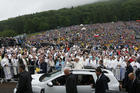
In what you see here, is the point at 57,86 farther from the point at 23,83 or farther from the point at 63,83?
the point at 23,83

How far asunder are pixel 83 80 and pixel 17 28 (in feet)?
413

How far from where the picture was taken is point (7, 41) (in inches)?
883

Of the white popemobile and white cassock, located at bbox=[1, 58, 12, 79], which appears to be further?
white cassock, located at bbox=[1, 58, 12, 79]

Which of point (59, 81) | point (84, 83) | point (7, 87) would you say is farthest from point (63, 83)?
point (7, 87)

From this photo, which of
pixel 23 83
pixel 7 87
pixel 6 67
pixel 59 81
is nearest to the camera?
pixel 23 83

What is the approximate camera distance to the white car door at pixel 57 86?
23.6ft

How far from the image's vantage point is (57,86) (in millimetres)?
7238

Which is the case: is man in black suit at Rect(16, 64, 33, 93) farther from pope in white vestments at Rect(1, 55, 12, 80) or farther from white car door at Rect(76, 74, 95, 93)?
pope in white vestments at Rect(1, 55, 12, 80)

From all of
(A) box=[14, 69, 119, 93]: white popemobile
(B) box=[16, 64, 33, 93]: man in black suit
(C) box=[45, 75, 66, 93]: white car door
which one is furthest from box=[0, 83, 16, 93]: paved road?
(B) box=[16, 64, 33, 93]: man in black suit

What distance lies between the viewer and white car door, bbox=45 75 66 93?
7180mm

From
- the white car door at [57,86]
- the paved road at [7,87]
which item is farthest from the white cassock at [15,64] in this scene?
the white car door at [57,86]

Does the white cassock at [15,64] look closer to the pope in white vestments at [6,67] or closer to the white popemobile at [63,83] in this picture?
the pope in white vestments at [6,67]

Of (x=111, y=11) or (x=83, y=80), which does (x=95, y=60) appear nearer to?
(x=83, y=80)

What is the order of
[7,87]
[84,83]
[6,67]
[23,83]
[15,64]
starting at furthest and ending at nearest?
[15,64], [6,67], [7,87], [84,83], [23,83]
